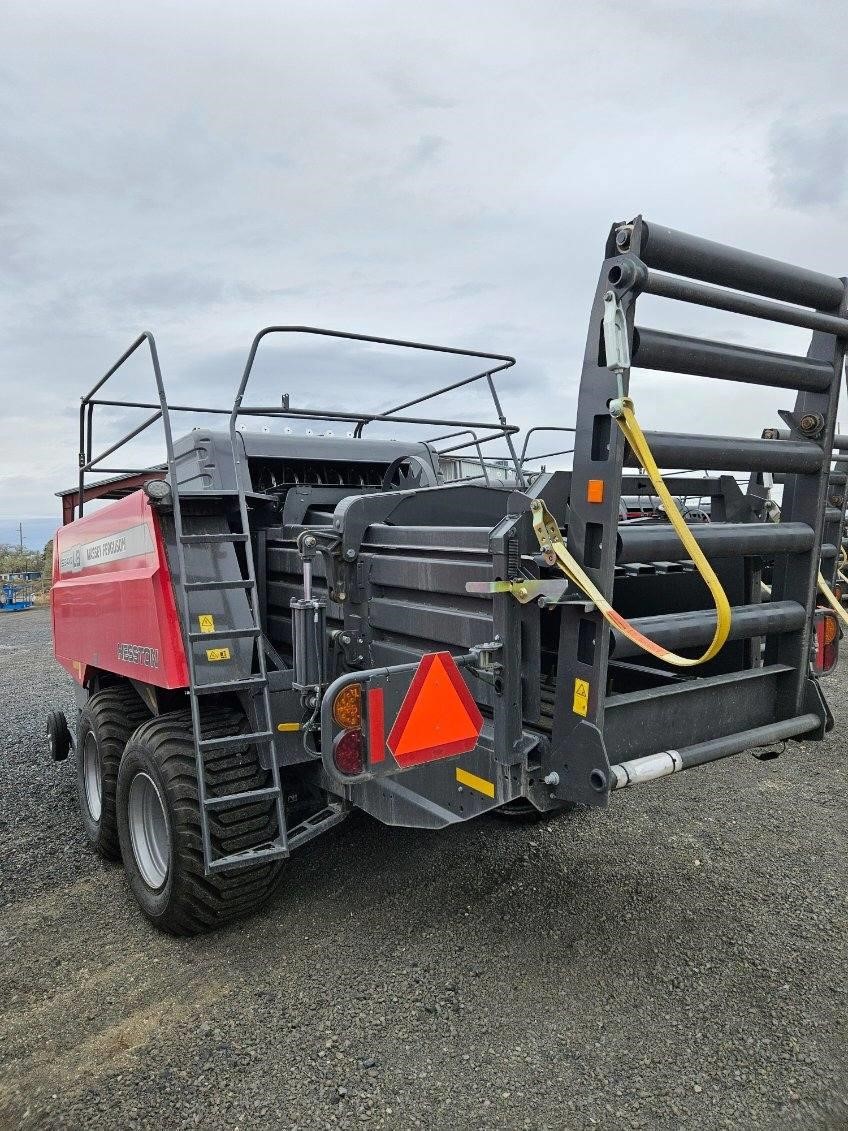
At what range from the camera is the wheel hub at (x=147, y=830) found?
336cm

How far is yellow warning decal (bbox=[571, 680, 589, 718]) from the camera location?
7.89 feet

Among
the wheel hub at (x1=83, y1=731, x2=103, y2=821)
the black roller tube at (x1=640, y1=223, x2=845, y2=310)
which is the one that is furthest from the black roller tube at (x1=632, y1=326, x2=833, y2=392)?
the wheel hub at (x1=83, y1=731, x2=103, y2=821)

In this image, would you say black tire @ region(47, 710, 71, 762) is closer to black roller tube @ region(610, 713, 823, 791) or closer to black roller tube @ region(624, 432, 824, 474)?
black roller tube @ region(610, 713, 823, 791)

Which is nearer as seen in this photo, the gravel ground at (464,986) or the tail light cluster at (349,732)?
the gravel ground at (464,986)

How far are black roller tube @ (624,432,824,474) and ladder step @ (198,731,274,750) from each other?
5.57ft

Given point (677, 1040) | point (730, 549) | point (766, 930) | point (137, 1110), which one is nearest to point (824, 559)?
point (730, 549)

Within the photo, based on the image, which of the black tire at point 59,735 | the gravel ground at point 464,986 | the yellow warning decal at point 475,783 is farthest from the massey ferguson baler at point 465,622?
the black tire at point 59,735

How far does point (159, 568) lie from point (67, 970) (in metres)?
1.58

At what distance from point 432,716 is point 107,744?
2262 millimetres

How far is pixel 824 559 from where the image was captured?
3037 millimetres

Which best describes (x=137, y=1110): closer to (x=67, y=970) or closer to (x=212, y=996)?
(x=212, y=996)

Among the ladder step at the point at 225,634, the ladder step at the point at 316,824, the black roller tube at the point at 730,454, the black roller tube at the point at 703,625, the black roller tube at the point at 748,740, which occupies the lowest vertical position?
the ladder step at the point at 316,824

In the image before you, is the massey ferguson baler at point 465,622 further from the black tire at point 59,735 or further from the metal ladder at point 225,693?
the black tire at point 59,735

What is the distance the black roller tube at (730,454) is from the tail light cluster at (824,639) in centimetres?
59
